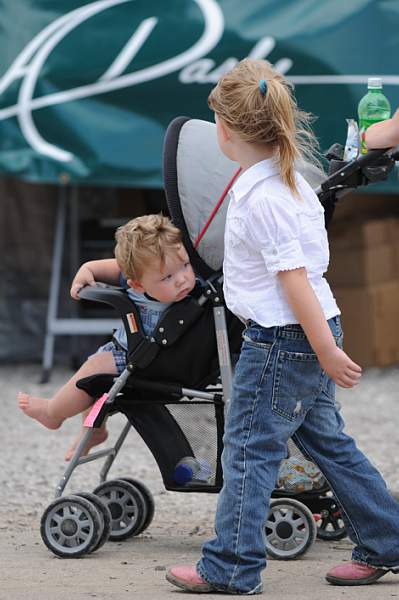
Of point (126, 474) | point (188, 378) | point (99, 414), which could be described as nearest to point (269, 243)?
point (188, 378)

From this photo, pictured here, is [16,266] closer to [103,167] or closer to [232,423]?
[103,167]

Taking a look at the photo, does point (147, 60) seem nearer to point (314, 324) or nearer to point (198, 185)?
point (198, 185)

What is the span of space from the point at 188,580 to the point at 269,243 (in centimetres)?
96

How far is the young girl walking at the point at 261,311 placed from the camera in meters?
3.37

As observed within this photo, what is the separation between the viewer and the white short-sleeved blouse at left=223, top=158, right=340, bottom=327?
335 centimetres

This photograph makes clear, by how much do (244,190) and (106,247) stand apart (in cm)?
536

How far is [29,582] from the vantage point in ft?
12.2

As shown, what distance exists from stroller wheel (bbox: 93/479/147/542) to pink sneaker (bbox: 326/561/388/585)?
943 mm

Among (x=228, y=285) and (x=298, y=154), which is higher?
(x=298, y=154)

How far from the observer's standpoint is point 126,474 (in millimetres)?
5680

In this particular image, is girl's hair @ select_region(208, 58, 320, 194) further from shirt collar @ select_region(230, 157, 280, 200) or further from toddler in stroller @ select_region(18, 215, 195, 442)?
toddler in stroller @ select_region(18, 215, 195, 442)

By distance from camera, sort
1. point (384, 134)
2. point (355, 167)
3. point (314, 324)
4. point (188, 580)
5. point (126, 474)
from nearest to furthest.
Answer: point (314, 324)
point (188, 580)
point (384, 134)
point (355, 167)
point (126, 474)

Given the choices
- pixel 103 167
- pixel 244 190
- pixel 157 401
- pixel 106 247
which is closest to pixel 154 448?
pixel 157 401

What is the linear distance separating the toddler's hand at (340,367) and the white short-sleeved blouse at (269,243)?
15 centimetres
